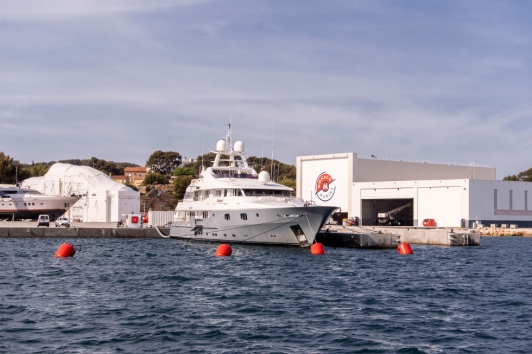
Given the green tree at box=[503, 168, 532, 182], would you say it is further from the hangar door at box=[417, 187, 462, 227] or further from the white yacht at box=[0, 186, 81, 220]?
the white yacht at box=[0, 186, 81, 220]

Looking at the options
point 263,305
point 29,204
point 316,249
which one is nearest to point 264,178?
point 316,249

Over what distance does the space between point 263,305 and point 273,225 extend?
873 inches

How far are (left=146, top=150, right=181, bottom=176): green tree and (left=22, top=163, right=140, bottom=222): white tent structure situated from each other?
6554cm

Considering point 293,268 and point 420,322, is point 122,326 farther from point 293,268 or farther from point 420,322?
point 293,268

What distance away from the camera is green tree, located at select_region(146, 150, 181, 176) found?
512 ft

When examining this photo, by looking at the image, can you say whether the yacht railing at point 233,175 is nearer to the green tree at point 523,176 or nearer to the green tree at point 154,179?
the green tree at point 154,179

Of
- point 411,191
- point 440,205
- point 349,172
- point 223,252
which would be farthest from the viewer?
point 349,172

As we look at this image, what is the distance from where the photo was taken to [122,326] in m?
18.4

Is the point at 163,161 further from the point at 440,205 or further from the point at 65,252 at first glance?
the point at 65,252

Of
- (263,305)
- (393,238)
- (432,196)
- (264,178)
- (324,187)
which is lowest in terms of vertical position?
(263,305)

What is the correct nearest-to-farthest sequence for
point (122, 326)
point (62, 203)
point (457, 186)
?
point (122, 326)
point (457, 186)
point (62, 203)

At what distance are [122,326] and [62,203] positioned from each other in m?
71.6

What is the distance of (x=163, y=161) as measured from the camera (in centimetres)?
15675

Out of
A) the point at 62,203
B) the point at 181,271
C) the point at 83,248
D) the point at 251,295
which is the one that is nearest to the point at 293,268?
the point at 181,271
